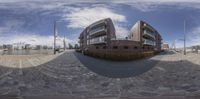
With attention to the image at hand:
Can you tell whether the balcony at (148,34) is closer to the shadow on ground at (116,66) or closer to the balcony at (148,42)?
the balcony at (148,42)

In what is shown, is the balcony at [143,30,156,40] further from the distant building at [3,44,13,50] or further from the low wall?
the distant building at [3,44,13,50]

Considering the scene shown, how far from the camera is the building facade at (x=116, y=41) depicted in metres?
3.28

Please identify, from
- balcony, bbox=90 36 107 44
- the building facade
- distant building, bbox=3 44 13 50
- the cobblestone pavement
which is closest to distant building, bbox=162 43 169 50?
the building facade

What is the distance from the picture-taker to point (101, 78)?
3893mm

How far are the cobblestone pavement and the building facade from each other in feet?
0.75

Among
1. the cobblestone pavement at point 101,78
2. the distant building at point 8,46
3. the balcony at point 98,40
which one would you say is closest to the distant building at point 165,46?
the cobblestone pavement at point 101,78

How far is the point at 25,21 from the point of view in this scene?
144 inches

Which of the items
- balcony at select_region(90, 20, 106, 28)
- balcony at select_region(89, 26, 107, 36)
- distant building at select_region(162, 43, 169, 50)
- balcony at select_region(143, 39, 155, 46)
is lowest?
distant building at select_region(162, 43, 169, 50)

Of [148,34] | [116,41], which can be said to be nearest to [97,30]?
[116,41]

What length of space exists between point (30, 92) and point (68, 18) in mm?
924

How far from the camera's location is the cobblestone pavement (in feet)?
12.6

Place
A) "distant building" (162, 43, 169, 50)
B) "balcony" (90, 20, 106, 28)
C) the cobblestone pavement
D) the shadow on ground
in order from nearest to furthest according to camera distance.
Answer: "balcony" (90, 20, 106, 28)
"distant building" (162, 43, 169, 50)
the shadow on ground
the cobblestone pavement

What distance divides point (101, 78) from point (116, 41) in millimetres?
750

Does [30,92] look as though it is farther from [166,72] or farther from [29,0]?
[166,72]
